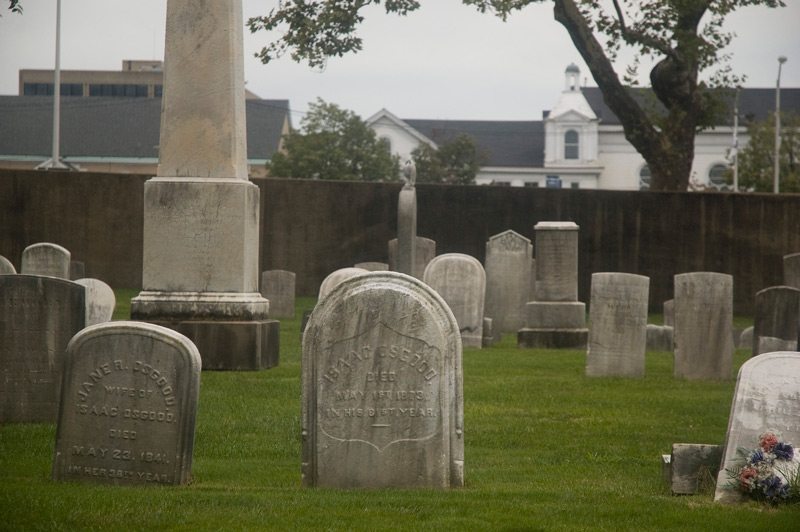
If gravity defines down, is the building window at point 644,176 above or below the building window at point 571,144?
below

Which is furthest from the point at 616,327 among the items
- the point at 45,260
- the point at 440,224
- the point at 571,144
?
the point at 571,144

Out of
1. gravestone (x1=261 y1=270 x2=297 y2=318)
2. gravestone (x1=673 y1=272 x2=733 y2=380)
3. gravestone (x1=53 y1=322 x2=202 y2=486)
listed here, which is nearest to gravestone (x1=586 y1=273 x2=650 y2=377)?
gravestone (x1=673 y1=272 x2=733 y2=380)

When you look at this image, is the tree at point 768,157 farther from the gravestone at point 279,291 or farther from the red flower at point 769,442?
the red flower at point 769,442

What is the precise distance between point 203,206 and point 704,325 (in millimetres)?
5505

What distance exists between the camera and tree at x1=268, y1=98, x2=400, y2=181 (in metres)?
47.7

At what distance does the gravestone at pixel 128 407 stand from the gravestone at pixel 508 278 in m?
12.5

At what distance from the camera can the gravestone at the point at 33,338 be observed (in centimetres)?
788

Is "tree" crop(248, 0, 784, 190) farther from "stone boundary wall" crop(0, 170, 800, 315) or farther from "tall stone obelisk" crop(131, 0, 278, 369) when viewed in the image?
"tall stone obelisk" crop(131, 0, 278, 369)

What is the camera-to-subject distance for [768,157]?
47000 millimetres

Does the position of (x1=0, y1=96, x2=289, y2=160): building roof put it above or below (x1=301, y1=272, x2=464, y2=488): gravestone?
above

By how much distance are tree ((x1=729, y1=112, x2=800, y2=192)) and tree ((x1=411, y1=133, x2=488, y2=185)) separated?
13.7 meters

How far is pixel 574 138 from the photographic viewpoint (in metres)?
62.3

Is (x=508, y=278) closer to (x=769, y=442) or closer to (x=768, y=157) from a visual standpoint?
A: (x=769, y=442)

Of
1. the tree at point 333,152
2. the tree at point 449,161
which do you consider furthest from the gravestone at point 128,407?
the tree at point 449,161
